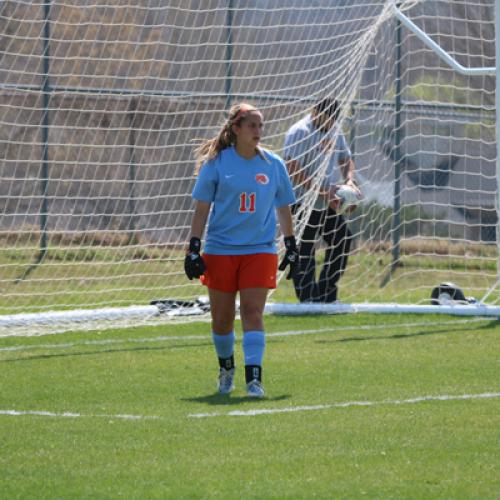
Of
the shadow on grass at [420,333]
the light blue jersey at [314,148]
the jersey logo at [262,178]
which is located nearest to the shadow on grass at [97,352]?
the shadow on grass at [420,333]

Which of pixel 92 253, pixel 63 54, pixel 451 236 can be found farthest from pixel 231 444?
pixel 451 236

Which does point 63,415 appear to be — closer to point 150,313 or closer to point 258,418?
point 258,418

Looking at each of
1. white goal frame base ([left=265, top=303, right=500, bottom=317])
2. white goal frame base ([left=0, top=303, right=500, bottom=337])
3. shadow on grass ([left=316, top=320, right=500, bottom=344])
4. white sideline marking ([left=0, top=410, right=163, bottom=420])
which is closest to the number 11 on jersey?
white sideline marking ([left=0, top=410, right=163, bottom=420])

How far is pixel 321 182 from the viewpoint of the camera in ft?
46.6

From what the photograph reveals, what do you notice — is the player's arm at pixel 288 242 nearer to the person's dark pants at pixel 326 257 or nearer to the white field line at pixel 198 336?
the white field line at pixel 198 336

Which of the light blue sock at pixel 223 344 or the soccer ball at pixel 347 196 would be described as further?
the soccer ball at pixel 347 196

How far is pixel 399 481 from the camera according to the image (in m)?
6.42

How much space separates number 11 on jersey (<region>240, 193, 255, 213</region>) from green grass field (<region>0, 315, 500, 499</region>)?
1199 millimetres

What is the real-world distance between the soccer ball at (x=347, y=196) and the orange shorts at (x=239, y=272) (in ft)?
15.8

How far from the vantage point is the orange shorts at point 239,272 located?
9227 mm

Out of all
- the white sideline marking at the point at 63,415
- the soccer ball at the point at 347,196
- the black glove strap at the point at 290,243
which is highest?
the soccer ball at the point at 347,196

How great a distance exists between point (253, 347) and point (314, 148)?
5.35 m

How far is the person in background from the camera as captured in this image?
14188 millimetres

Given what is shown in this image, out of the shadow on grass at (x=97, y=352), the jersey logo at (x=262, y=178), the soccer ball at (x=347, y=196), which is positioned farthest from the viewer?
the soccer ball at (x=347, y=196)
